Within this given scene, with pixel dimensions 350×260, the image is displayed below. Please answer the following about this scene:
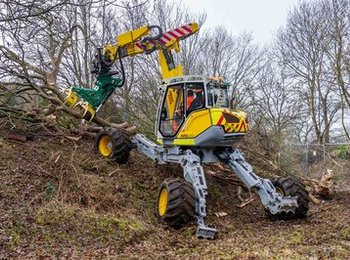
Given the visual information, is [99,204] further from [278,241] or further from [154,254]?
[278,241]

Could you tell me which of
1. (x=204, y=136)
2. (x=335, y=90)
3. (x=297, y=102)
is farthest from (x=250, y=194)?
(x=297, y=102)

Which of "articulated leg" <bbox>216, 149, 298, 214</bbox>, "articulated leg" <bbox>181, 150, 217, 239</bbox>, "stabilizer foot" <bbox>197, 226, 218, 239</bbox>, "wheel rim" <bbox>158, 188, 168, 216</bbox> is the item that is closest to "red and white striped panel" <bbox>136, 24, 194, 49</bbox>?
"articulated leg" <bbox>181, 150, 217, 239</bbox>

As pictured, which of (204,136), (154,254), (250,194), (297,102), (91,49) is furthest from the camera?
(297,102)

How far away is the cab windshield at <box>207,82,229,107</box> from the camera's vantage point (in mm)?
7602

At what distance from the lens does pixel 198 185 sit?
693 cm

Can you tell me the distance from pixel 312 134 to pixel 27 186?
19.5 m

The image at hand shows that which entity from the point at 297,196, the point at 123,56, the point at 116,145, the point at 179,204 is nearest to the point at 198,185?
the point at 179,204

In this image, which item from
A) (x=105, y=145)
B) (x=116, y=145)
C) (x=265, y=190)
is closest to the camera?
(x=265, y=190)

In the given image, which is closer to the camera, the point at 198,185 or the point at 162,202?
the point at 198,185

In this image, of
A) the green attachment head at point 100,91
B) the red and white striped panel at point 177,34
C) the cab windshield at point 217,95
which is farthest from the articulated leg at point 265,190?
the green attachment head at point 100,91

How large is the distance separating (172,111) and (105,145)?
6.54ft

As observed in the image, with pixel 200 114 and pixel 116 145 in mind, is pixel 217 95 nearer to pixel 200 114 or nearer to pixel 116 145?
pixel 200 114

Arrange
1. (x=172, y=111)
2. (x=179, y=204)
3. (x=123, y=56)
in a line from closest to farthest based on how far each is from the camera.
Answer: (x=179, y=204), (x=172, y=111), (x=123, y=56)

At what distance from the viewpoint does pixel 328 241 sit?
5.73m
